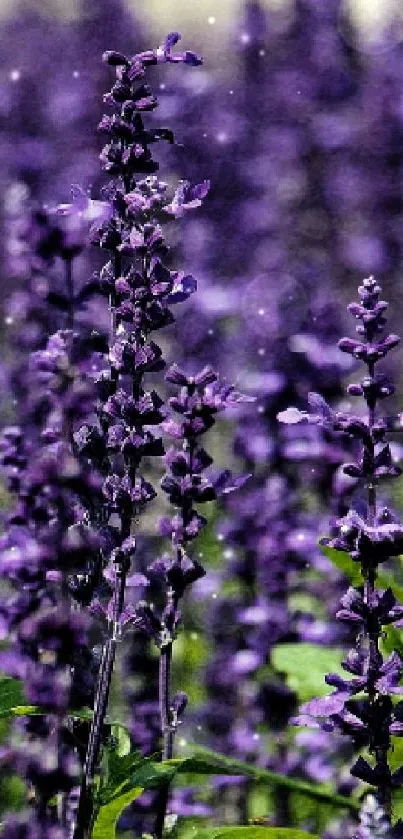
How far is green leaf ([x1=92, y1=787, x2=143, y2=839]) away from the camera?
1870mm

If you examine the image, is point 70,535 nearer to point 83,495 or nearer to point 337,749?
point 83,495

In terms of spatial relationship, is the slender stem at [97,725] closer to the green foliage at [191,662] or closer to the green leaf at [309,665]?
the green leaf at [309,665]

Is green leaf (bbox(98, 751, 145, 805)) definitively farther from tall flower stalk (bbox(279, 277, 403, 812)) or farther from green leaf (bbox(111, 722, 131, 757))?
tall flower stalk (bbox(279, 277, 403, 812))

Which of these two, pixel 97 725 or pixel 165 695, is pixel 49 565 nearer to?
pixel 97 725

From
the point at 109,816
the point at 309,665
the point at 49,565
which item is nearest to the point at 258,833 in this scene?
the point at 109,816

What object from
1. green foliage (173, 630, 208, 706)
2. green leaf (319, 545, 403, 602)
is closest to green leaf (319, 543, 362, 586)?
green leaf (319, 545, 403, 602)

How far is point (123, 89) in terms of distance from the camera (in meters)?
2.06

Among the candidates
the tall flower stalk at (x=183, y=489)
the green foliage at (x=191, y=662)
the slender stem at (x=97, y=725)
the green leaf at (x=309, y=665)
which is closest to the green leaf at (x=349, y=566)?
the tall flower stalk at (x=183, y=489)

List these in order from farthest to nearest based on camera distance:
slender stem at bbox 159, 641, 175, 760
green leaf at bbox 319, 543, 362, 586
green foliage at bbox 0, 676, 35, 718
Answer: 1. green leaf at bbox 319, 543, 362, 586
2. slender stem at bbox 159, 641, 175, 760
3. green foliage at bbox 0, 676, 35, 718

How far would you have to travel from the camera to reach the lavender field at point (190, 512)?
189 centimetres

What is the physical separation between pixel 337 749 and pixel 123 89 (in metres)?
1.79

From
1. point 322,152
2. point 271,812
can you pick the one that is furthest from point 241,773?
point 322,152

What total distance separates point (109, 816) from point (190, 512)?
48 centimetres

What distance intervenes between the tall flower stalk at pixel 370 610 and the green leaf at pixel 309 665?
32.2 inches
